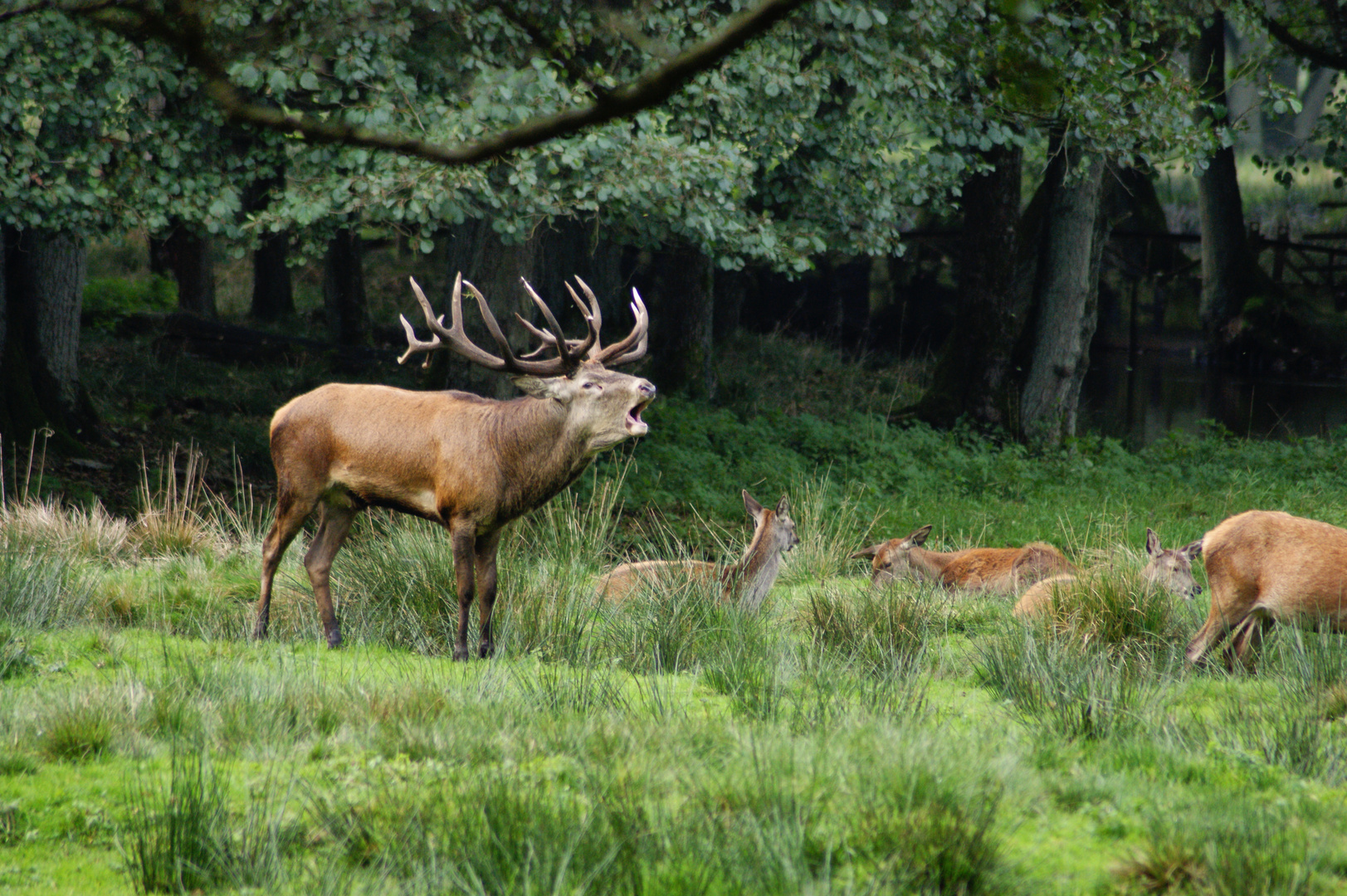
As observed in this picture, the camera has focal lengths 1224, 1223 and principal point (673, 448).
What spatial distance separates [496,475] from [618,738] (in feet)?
7.52

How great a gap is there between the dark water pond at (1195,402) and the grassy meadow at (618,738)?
11.4 metres

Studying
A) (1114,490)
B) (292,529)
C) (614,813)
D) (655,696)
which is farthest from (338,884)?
(1114,490)

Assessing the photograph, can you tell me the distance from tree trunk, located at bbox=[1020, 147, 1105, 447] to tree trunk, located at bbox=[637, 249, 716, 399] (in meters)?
4.39

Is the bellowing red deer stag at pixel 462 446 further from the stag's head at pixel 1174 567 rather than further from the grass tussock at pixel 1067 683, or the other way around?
the stag's head at pixel 1174 567

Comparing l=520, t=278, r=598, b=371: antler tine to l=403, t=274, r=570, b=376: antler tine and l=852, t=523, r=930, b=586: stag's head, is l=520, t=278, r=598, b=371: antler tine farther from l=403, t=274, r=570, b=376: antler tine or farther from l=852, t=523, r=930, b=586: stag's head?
l=852, t=523, r=930, b=586: stag's head

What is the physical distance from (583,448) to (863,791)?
304cm

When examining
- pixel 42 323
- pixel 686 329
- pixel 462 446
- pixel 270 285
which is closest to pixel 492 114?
pixel 462 446

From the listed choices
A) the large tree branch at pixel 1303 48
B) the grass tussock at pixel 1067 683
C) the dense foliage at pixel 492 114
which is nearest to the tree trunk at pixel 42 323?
the dense foliage at pixel 492 114

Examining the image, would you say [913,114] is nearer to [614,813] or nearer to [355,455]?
[355,455]

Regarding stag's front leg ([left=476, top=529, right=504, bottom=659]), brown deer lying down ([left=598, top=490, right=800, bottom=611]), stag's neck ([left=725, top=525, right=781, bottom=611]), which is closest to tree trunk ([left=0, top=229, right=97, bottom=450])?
brown deer lying down ([left=598, top=490, right=800, bottom=611])

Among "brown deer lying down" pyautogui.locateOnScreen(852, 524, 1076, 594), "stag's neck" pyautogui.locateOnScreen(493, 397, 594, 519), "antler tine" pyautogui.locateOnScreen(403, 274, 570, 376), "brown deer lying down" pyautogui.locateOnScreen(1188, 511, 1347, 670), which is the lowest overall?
"brown deer lying down" pyautogui.locateOnScreen(852, 524, 1076, 594)

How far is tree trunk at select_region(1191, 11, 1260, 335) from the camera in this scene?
25891 millimetres

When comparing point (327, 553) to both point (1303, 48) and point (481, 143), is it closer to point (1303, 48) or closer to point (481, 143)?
point (481, 143)

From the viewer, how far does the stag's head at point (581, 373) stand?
6227 millimetres
